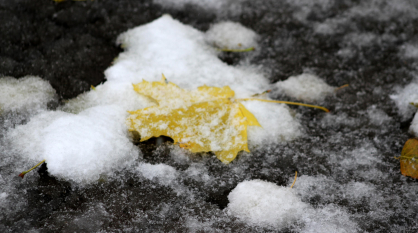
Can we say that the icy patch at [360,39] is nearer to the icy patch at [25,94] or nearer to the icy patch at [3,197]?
the icy patch at [25,94]

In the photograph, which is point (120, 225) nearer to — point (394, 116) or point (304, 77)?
point (304, 77)

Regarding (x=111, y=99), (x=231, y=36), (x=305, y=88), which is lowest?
(x=111, y=99)

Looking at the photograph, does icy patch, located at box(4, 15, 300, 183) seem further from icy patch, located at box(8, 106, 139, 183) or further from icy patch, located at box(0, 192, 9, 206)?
icy patch, located at box(0, 192, 9, 206)

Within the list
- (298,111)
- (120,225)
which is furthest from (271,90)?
(120,225)

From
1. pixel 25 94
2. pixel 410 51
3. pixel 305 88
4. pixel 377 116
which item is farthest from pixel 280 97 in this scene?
pixel 25 94

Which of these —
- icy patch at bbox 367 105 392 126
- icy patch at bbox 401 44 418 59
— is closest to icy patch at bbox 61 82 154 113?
icy patch at bbox 367 105 392 126

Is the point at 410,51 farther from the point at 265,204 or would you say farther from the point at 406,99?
the point at 265,204
